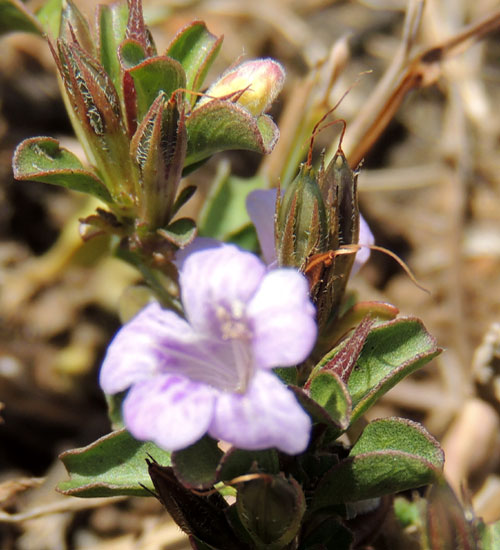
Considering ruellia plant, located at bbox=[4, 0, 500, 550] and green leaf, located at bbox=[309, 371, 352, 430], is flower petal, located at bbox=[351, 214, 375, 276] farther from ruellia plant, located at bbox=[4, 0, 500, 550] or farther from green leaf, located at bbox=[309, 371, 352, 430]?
green leaf, located at bbox=[309, 371, 352, 430]

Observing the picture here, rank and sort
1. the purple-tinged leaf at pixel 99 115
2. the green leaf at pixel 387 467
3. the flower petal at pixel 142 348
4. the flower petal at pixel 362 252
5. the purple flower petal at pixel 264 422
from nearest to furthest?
the purple flower petal at pixel 264 422 < the flower petal at pixel 142 348 < the green leaf at pixel 387 467 < the purple-tinged leaf at pixel 99 115 < the flower petal at pixel 362 252

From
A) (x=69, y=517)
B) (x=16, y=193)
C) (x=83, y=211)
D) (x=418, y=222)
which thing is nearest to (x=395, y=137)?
(x=418, y=222)

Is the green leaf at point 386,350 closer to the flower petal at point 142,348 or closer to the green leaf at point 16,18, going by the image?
the flower petal at point 142,348

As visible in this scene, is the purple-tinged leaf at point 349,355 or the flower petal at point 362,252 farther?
the flower petal at point 362,252

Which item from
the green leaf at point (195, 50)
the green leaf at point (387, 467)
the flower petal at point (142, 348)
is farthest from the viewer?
the green leaf at point (195, 50)

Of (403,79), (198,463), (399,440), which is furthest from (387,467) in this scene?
(403,79)

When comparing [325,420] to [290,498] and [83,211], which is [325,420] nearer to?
[290,498]


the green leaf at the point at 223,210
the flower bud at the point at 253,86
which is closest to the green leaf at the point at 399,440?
the flower bud at the point at 253,86

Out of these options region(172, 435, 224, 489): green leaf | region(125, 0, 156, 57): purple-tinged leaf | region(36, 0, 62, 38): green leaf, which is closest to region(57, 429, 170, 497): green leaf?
region(172, 435, 224, 489): green leaf
